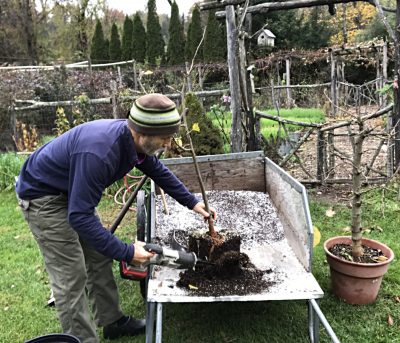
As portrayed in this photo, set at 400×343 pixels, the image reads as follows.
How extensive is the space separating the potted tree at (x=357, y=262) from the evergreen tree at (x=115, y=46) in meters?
17.9

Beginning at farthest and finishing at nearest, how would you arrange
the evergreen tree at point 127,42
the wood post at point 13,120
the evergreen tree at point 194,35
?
the evergreen tree at point 127,42
the evergreen tree at point 194,35
the wood post at point 13,120

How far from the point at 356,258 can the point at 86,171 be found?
2.10 metres

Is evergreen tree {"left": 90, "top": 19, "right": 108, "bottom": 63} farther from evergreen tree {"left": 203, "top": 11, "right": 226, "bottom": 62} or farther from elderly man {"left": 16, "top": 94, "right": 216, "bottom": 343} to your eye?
elderly man {"left": 16, "top": 94, "right": 216, "bottom": 343}

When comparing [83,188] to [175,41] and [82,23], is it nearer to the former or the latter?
A: [175,41]

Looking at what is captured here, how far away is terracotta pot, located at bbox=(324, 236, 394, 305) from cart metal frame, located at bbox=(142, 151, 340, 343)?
0.21 m

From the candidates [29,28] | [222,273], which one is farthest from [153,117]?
[29,28]

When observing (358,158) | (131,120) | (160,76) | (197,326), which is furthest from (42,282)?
(160,76)

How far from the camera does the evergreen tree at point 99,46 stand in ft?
64.4

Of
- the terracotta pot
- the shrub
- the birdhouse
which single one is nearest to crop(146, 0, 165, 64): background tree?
the birdhouse

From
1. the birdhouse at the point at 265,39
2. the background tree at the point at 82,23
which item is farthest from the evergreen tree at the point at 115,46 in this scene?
the birdhouse at the point at 265,39

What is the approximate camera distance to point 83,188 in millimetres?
1869

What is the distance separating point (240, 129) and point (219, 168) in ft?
3.49

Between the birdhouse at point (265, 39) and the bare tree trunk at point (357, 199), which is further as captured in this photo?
the birdhouse at point (265, 39)

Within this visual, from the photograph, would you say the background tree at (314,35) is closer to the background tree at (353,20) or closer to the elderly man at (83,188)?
the background tree at (353,20)
